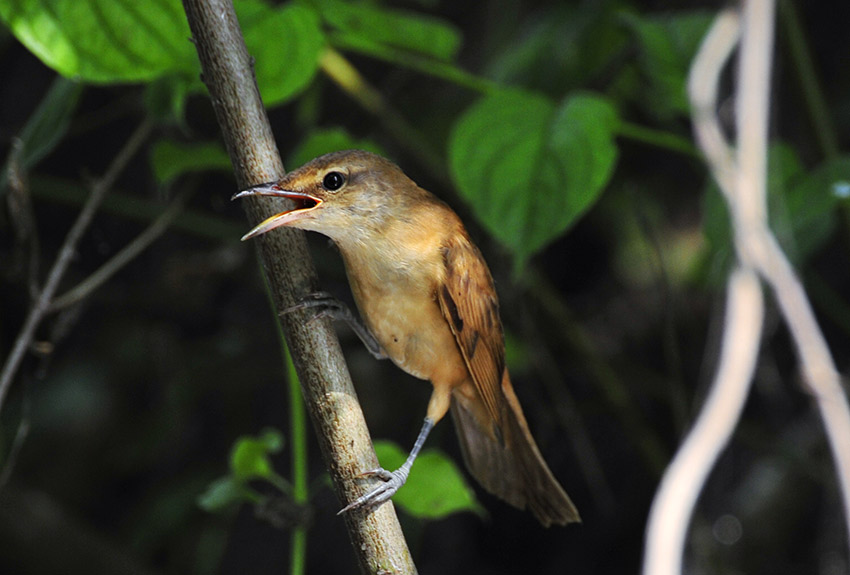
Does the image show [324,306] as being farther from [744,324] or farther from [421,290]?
[744,324]

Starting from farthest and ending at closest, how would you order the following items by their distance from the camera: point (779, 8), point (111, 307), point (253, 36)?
1. point (111, 307)
2. point (779, 8)
3. point (253, 36)

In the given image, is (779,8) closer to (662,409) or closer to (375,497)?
(662,409)

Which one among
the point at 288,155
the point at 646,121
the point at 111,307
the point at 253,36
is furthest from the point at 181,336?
the point at 646,121

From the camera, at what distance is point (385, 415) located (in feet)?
10.5

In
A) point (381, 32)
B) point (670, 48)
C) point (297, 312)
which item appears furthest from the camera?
point (670, 48)

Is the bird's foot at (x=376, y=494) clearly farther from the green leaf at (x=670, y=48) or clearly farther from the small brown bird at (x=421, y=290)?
the green leaf at (x=670, y=48)

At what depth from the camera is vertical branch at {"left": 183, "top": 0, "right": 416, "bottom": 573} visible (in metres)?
1.19

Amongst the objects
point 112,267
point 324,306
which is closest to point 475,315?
point 324,306

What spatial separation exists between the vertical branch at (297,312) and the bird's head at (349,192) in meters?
0.17

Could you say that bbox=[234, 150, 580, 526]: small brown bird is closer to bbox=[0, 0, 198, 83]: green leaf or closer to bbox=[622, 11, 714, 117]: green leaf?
bbox=[0, 0, 198, 83]: green leaf

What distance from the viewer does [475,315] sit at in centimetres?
168

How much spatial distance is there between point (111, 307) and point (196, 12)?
2.11 meters

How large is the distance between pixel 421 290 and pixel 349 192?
0.23 meters

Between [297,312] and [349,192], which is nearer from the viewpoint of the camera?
[297,312]
